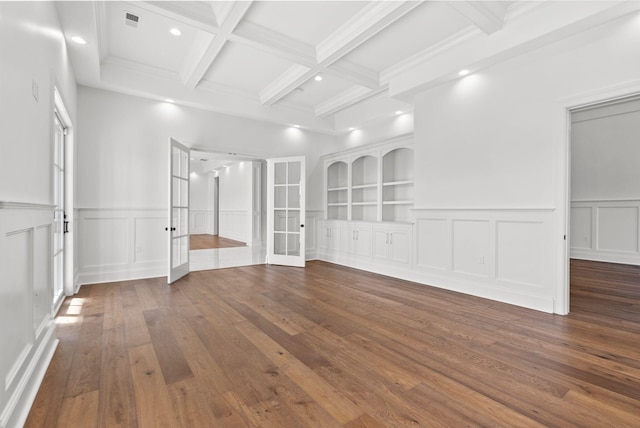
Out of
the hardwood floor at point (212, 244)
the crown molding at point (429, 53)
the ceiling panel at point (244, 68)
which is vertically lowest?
the hardwood floor at point (212, 244)

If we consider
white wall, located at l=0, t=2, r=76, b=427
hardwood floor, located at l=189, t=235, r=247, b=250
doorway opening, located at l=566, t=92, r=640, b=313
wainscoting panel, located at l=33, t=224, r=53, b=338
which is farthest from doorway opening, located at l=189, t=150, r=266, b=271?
doorway opening, located at l=566, t=92, r=640, b=313

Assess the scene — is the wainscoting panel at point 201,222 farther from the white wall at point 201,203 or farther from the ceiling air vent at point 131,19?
the ceiling air vent at point 131,19

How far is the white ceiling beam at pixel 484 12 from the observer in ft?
9.49

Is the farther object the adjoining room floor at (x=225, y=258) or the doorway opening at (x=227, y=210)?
the doorway opening at (x=227, y=210)

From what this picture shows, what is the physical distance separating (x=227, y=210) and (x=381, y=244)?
23.6 ft

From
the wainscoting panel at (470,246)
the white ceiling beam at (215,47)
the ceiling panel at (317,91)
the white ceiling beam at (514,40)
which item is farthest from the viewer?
the ceiling panel at (317,91)

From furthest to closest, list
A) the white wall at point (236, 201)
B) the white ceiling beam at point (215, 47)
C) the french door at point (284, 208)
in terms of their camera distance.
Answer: the white wall at point (236, 201) < the french door at point (284, 208) < the white ceiling beam at point (215, 47)

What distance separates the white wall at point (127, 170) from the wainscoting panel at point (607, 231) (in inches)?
277

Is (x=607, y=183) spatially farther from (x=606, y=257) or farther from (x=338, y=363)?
(x=338, y=363)

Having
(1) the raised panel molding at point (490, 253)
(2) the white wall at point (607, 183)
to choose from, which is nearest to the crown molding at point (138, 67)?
(1) the raised panel molding at point (490, 253)

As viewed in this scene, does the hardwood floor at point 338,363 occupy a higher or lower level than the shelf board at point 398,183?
lower

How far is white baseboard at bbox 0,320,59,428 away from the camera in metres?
1.42

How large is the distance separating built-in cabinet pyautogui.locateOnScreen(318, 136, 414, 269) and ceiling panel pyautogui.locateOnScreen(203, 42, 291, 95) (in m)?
2.06

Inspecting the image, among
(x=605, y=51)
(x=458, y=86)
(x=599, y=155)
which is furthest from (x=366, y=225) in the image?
(x=599, y=155)
